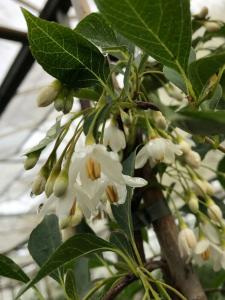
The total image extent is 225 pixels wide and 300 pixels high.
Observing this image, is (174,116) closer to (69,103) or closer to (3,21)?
(69,103)

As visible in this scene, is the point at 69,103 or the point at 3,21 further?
the point at 3,21

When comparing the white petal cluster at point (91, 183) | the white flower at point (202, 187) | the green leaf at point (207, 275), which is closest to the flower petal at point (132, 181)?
the white petal cluster at point (91, 183)

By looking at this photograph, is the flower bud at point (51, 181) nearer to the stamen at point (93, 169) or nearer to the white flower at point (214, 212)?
the stamen at point (93, 169)

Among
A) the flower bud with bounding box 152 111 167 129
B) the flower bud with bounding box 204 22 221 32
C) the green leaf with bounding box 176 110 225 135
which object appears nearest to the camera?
the green leaf with bounding box 176 110 225 135

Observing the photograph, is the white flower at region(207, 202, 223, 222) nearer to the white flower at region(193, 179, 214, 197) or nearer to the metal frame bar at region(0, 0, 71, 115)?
the white flower at region(193, 179, 214, 197)

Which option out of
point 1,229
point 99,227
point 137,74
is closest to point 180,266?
point 137,74

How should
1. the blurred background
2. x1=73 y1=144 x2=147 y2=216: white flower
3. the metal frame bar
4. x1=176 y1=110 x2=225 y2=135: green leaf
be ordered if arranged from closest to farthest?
x1=176 y1=110 x2=225 y2=135: green leaf < x1=73 y1=144 x2=147 y2=216: white flower < the blurred background < the metal frame bar

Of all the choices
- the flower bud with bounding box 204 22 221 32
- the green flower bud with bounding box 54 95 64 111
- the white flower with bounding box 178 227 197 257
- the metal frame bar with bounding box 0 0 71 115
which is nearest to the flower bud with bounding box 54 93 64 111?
the green flower bud with bounding box 54 95 64 111
